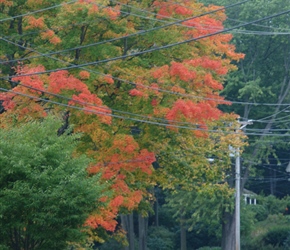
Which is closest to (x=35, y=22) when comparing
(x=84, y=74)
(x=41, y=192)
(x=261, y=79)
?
(x=84, y=74)

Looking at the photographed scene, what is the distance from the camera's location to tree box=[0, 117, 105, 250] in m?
16.6

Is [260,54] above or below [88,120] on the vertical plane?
above

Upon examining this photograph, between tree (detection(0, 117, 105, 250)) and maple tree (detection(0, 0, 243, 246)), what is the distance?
4.41 metres

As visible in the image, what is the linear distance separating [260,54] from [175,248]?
15.5 m

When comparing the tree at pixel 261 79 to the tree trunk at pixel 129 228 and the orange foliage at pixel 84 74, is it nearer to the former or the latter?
the tree trunk at pixel 129 228

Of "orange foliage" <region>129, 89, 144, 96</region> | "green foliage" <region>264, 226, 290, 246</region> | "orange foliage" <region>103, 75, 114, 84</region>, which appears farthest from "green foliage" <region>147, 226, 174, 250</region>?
"orange foliage" <region>129, 89, 144, 96</region>

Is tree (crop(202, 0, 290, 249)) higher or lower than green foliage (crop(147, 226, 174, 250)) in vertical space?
higher

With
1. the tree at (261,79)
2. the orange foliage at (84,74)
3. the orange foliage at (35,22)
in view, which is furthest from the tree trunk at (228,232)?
the orange foliage at (35,22)

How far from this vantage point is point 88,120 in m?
23.3

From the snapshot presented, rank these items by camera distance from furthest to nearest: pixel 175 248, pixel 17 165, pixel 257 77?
pixel 175 248, pixel 257 77, pixel 17 165

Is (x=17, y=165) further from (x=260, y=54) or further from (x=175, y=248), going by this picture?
(x=175, y=248)

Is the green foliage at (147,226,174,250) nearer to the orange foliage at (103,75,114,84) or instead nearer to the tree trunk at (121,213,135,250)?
the tree trunk at (121,213,135,250)

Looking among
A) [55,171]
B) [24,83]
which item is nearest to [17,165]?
[55,171]

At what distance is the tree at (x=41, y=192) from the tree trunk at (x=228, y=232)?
26816 millimetres
